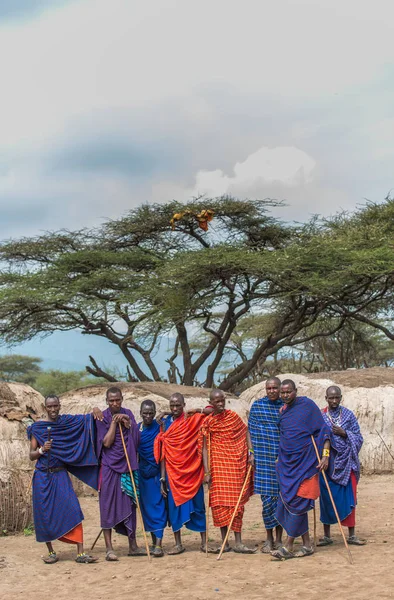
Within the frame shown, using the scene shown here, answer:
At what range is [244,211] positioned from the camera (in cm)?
2238

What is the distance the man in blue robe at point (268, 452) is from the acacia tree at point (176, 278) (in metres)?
11.7

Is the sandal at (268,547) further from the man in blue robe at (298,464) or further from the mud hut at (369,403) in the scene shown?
the mud hut at (369,403)

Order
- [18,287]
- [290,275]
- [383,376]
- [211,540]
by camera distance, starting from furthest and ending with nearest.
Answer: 1. [18,287]
2. [290,275]
3. [383,376]
4. [211,540]

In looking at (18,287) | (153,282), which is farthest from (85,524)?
(18,287)

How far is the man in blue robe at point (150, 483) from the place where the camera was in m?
7.88

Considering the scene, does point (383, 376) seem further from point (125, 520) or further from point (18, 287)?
point (18, 287)

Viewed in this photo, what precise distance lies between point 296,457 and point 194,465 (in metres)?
1.07

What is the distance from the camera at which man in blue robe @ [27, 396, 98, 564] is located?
759 cm

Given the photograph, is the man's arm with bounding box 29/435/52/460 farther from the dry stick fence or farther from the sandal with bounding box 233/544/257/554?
the sandal with bounding box 233/544/257/554

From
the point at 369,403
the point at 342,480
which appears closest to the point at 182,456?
the point at 342,480

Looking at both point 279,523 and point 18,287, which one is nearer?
point 279,523

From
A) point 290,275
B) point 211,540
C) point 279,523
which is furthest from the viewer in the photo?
point 290,275

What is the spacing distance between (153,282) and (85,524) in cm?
1091

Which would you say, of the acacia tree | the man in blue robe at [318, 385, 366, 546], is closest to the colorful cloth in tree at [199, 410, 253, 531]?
the man in blue robe at [318, 385, 366, 546]
